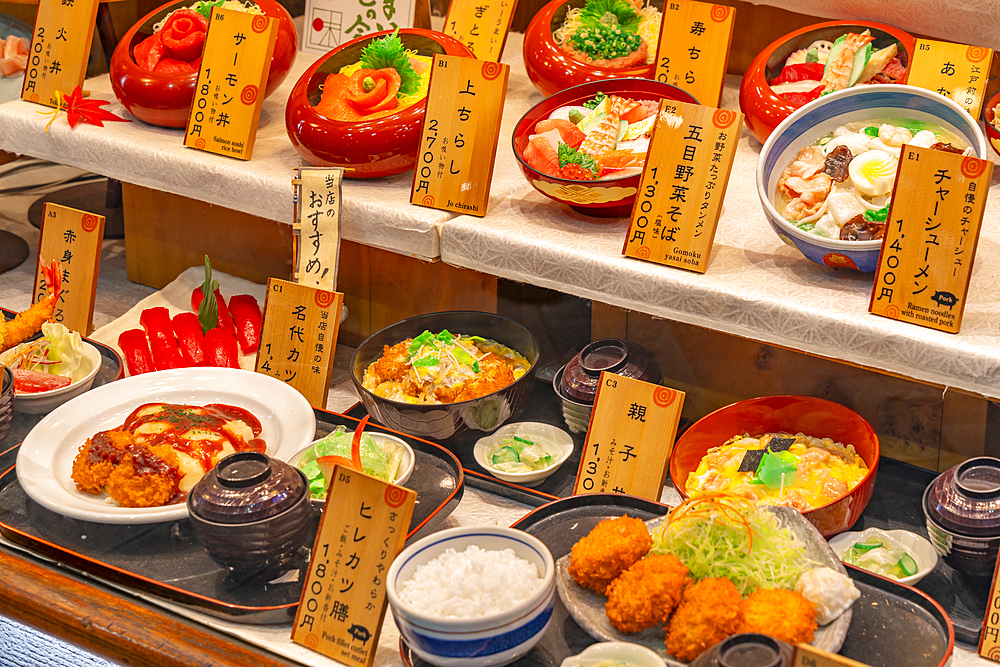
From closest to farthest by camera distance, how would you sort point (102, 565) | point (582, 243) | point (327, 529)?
point (327, 529)
point (102, 565)
point (582, 243)

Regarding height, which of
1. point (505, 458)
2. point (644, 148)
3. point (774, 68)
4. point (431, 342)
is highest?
point (774, 68)

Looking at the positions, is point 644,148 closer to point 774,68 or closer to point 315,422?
point 774,68

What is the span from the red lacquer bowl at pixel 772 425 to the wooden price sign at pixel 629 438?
0.06m

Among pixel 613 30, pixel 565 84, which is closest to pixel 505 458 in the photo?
pixel 565 84

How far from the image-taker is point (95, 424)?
1904 millimetres

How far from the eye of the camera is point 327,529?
144 cm

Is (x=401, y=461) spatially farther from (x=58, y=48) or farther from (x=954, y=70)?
(x=58, y=48)

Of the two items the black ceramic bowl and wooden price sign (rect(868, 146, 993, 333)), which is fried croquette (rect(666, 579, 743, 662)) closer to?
wooden price sign (rect(868, 146, 993, 333))

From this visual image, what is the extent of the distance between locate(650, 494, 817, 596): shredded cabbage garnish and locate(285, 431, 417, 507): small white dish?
0.52 metres

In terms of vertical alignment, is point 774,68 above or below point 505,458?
above

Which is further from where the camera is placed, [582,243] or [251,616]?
[582,243]

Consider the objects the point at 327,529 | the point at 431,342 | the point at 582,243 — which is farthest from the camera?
the point at 431,342

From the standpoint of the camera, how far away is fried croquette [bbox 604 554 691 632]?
1.35 metres

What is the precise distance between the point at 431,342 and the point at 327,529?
67cm
